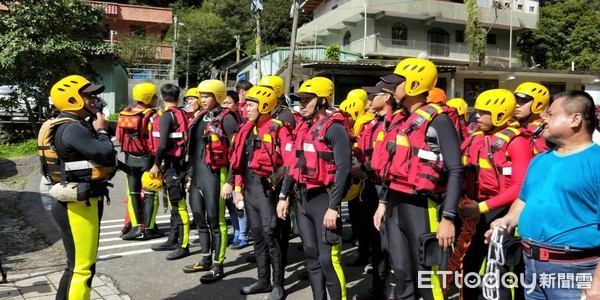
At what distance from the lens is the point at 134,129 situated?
7062 millimetres

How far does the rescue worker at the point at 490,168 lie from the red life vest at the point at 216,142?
2.83 meters

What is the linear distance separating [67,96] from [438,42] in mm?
37408

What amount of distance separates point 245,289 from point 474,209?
105 inches

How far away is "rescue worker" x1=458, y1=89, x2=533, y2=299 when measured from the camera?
3.80m

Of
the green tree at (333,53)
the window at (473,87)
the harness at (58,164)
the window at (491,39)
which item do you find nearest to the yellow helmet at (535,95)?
the harness at (58,164)

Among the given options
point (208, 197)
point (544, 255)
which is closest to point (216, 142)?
point (208, 197)

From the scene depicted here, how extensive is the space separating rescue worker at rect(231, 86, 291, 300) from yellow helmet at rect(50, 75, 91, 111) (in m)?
1.71

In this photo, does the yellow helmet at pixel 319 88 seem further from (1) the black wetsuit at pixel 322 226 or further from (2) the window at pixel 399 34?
(2) the window at pixel 399 34

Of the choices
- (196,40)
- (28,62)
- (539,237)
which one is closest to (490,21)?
(196,40)

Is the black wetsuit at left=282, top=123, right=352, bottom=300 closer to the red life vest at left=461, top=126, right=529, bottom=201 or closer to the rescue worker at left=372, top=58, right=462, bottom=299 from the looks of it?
the rescue worker at left=372, top=58, right=462, bottom=299

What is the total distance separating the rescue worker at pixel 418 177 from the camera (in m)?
3.26

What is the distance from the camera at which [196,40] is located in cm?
4759

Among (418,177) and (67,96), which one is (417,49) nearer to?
(418,177)

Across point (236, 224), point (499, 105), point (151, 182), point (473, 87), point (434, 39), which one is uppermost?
point (434, 39)
